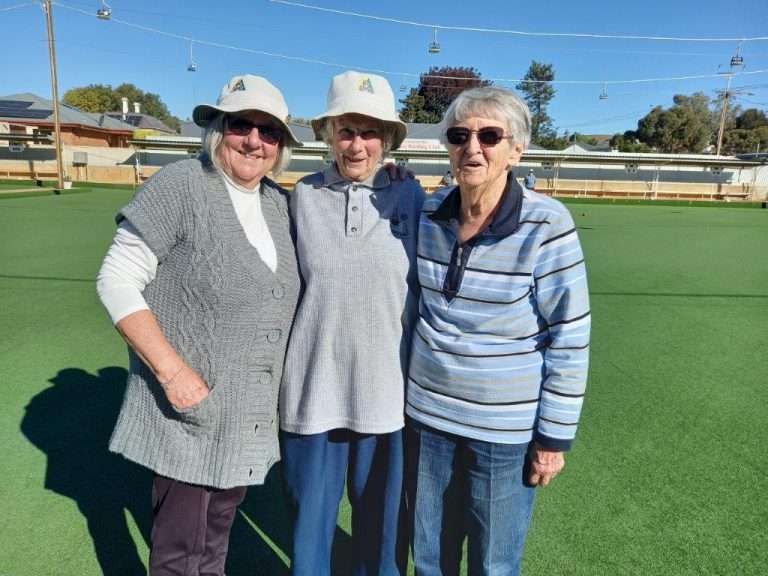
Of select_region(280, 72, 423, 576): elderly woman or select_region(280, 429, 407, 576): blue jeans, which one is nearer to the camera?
select_region(280, 72, 423, 576): elderly woman

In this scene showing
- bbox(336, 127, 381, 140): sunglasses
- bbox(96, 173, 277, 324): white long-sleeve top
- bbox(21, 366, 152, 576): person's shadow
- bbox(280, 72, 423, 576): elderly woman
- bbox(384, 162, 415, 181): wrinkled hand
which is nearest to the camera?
bbox(96, 173, 277, 324): white long-sleeve top

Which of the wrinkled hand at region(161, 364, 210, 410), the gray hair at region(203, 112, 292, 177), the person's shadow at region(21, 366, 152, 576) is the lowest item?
the person's shadow at region(21, 366, 152, 576)

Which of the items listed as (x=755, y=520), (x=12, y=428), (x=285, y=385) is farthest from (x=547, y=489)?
(x=12, y=428)

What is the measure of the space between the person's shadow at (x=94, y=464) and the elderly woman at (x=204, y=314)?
83cm

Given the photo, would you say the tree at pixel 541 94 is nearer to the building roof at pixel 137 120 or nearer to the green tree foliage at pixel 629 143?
the green tree foliage at pixel 629 143

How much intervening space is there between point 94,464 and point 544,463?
8.66 feet

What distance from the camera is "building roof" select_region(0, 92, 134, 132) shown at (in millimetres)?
39594

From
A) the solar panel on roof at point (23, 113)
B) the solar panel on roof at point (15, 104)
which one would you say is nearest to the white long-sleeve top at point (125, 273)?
the solar panel on roof at point (23, 113)

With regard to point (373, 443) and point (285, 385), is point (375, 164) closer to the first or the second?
point (285, 385)

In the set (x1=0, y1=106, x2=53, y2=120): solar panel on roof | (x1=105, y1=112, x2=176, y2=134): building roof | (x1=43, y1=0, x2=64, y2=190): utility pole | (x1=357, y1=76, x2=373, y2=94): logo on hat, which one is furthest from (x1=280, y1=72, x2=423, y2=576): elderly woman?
(x1=105, y1=112, x2=176, y2=134): building roof

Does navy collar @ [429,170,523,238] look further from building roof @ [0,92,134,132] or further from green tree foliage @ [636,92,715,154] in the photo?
green tree foliage @ [636,92,715,154]

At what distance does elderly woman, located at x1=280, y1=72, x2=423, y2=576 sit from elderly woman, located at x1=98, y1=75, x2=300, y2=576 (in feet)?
0.33

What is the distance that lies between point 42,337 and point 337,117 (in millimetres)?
4500

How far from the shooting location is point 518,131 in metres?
1.84
